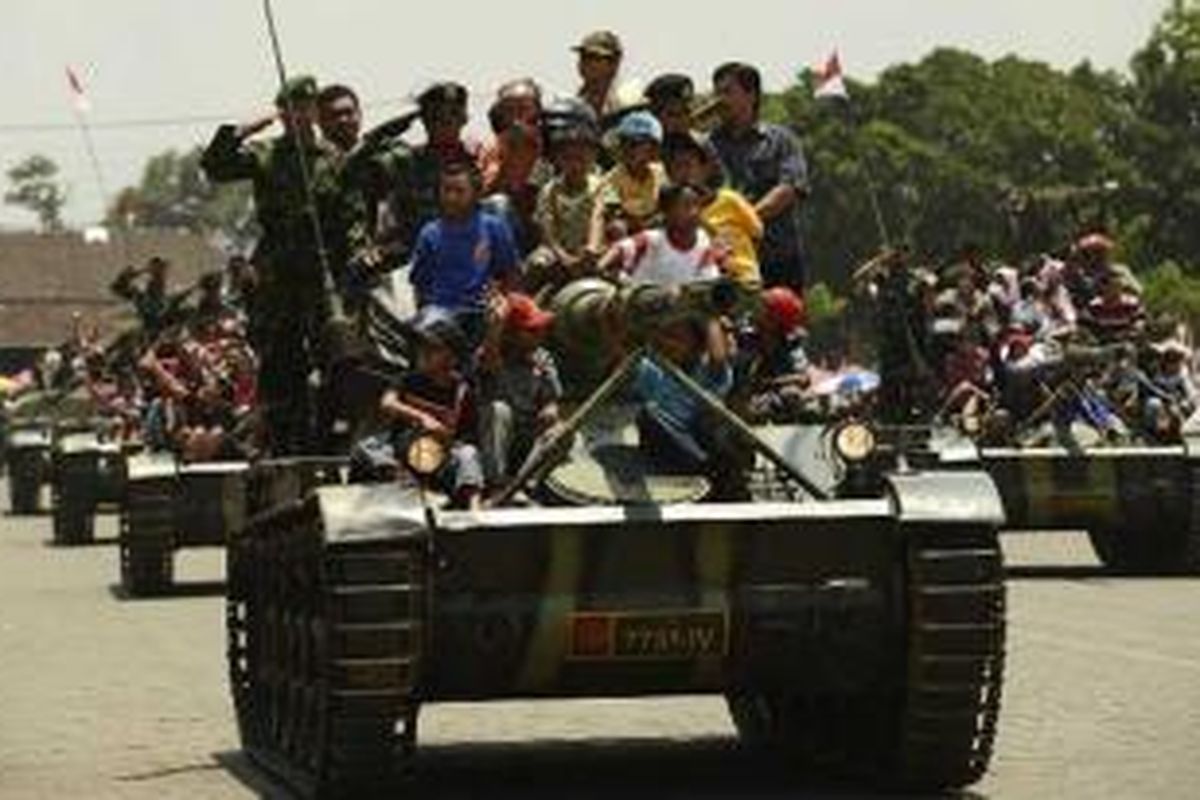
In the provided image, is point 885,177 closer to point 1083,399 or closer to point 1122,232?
point 1122,232

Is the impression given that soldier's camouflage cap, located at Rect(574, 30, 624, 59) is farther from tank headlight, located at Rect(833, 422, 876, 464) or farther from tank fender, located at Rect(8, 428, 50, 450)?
tank fender, located at Rect(8, 428, 50, 450)

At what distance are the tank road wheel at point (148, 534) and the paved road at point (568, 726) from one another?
1917 mm

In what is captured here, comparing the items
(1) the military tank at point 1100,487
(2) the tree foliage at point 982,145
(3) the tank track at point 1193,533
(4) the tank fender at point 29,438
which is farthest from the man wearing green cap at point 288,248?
(2) the tree foliage at point 982,145

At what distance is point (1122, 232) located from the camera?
3312 inches

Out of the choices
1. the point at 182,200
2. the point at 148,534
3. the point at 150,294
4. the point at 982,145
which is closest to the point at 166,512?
the point at 148,534

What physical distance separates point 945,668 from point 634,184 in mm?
3007

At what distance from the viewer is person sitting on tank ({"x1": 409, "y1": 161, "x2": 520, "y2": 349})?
11711mm

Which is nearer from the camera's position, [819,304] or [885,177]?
[819,304]

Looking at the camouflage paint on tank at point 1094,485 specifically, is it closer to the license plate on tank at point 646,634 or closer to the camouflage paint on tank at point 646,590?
the camouflage paint on tank at point 646,590

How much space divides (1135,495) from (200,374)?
299 inches

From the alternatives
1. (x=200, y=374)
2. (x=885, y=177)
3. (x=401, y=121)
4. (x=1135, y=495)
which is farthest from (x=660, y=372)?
(x=885, y=177)

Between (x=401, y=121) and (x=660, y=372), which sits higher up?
(x=401, y=121)

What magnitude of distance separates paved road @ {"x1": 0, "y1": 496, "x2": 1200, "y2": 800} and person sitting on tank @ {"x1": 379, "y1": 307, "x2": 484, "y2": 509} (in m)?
1.17

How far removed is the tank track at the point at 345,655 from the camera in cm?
981
